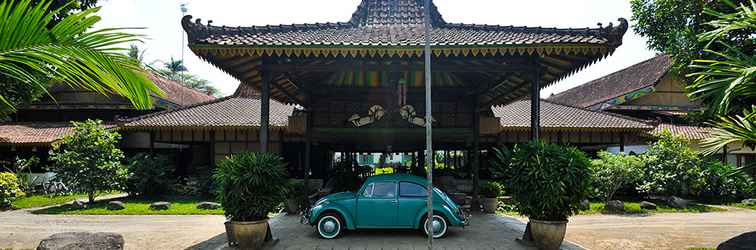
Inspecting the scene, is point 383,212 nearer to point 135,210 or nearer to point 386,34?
point 386,34

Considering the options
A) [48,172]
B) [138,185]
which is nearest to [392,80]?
[138,185]

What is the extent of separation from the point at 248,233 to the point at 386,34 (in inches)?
179

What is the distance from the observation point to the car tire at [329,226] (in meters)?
7.83

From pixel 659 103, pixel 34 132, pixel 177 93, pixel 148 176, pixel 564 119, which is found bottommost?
pixel 148 176

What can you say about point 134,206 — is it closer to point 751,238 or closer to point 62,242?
point 62,242

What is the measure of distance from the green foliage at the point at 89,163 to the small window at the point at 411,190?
12298 mm

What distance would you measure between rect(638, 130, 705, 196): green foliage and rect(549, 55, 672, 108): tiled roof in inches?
303

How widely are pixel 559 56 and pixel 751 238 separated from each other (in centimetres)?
415

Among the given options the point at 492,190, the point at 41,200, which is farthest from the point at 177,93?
the point at 492,190

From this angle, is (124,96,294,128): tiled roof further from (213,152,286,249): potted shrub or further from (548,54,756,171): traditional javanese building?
(548,54,756,171): traditional javanese building

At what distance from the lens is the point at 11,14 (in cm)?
289

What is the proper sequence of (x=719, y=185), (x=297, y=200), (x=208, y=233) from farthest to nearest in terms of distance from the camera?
(x=719, y=185) < (x=297, y=200) < (x=208, y=233)

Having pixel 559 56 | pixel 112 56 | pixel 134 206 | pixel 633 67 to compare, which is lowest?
pixel 134 206

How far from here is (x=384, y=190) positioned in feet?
26.1
